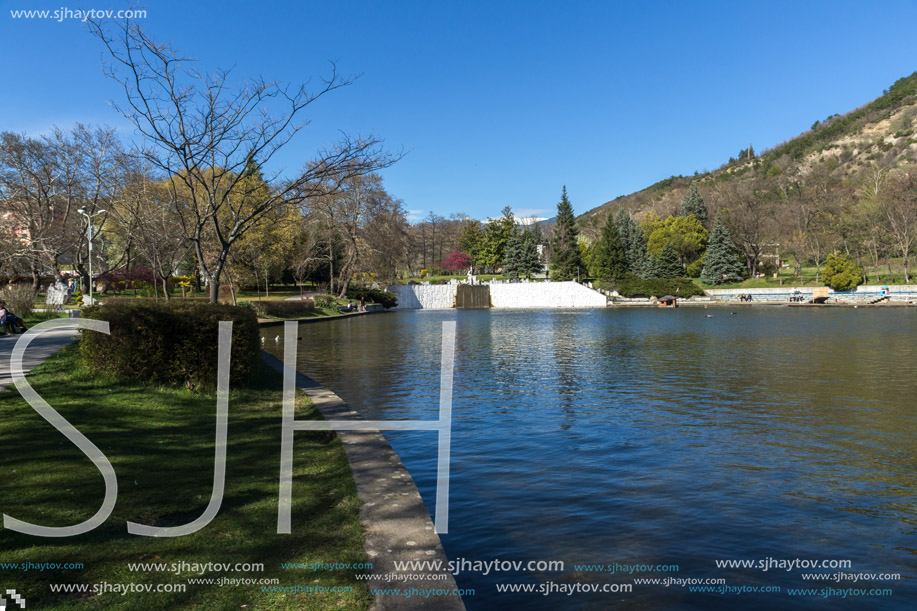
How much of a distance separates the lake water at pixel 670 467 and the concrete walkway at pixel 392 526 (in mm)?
538

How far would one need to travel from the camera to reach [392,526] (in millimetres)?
5133

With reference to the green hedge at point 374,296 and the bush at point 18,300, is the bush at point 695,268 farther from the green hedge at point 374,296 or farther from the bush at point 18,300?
the bush at point 18,300

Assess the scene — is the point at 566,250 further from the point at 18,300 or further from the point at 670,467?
the point at 670,467

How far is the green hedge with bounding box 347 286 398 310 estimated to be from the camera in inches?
2464

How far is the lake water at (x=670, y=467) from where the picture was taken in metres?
5.24

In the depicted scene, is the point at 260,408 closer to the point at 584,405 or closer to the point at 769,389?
the point at 584,405

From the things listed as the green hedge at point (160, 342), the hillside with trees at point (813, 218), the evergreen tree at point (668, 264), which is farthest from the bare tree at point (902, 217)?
the green hedge at point (160, 342)

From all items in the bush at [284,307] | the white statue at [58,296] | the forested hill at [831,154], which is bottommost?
the bush at [284,307]

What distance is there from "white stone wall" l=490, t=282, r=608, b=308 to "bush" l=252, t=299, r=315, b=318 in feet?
120

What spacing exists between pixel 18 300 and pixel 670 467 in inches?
1004

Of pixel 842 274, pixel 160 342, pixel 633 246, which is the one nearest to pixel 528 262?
pixel 633 246

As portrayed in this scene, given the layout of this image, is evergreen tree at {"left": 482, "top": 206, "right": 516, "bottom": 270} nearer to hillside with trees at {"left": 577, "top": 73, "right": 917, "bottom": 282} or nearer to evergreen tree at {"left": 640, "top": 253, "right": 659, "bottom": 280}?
hillside with trees at {"left": 577, "top": 73, "right": 917, "bottom": 282}

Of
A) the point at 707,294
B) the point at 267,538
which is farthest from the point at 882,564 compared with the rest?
the point at 707,294

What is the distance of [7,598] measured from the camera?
3.55 meters
